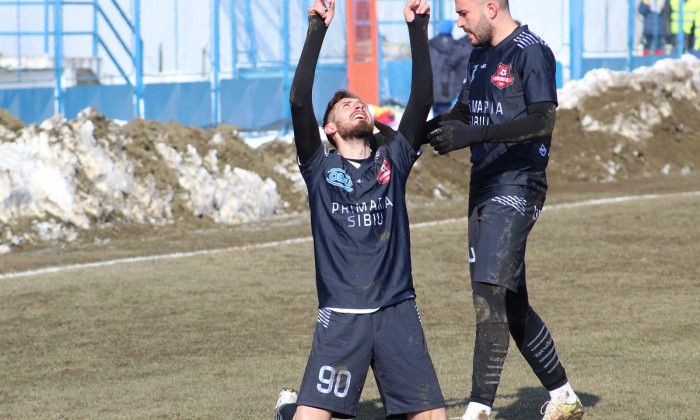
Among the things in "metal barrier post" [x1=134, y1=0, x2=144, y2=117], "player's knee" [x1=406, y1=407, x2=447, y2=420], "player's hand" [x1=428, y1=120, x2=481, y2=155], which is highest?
"metal barrier post" [x1=134, y1=0, x2=144, y2=117]

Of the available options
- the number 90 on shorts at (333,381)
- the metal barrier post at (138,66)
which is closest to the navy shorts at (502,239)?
the number 90 on shorts at (333,381)

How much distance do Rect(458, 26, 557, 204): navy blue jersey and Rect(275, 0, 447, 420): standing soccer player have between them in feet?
2.32

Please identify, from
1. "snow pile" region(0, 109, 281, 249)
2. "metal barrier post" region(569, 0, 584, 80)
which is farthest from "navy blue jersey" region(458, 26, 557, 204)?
"metal barrier post" region(569, 0, 584, 80)

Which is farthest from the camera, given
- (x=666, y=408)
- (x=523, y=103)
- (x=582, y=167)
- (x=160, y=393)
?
(x=582, y=167)

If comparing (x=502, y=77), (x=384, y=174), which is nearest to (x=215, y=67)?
(x=502, y=77)

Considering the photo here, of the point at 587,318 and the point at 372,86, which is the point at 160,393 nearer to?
the point at 587,318

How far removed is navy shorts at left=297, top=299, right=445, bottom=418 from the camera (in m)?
4.30

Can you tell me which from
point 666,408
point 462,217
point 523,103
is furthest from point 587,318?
point 462,217

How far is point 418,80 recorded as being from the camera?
4.57m

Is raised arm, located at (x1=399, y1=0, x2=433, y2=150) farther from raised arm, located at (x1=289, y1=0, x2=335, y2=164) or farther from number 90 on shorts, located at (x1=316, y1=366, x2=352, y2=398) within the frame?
number 90 on shorts, located at (x1=316, y1=366, x2=352, y2=398)

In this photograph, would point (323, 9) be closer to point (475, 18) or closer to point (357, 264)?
point (475, 18)

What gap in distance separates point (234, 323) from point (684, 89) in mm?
17561

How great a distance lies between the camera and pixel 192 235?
13.7 meters

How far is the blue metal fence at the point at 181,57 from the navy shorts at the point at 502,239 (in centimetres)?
1204
